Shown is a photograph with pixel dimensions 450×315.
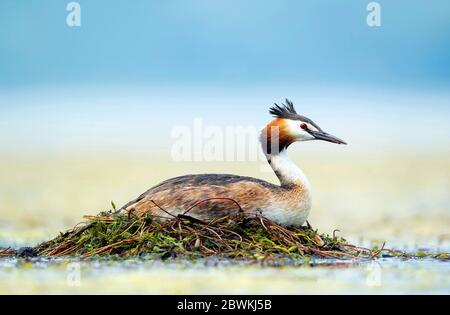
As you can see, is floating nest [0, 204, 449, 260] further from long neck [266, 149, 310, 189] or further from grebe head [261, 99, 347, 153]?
grebe head [261, 99, 347, 153]

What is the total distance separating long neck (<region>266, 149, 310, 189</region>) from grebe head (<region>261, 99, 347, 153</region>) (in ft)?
0.32

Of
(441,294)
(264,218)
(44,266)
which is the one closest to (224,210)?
(264,218)

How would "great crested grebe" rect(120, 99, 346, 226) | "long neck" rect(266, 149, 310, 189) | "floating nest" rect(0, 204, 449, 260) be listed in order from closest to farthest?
"floating nest" rect(0, 204, 449, 260)
"great crested grebe" rect(120, 99, 346, 226)
"long neck" rect(266, 149, 310, 189)

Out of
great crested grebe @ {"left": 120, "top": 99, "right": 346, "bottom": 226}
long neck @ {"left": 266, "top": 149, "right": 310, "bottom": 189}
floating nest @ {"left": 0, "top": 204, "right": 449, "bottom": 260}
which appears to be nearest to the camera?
floating nest @ {"left": 0, "top": 204, "right": 449, "bottom": 260}

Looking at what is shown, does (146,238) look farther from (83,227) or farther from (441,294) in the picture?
(441,294)

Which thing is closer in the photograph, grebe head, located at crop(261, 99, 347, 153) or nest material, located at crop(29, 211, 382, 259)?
nest material, located at crop(29, 211, 382, 259)

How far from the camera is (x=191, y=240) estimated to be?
1162cm

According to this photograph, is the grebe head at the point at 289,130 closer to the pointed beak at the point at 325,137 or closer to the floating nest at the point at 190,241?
the pointed beak at the point at 325,137

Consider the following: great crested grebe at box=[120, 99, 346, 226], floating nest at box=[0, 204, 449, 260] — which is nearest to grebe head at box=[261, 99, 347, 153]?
great crested grebe at box=[120, 99, 346, 226]

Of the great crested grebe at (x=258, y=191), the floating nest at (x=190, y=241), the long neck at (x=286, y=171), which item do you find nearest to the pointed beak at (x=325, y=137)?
the great crested grebe at (x=258, y=191)

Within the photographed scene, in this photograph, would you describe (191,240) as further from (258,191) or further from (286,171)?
(286,171)

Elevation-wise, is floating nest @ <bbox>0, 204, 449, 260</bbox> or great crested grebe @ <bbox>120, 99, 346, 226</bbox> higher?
great crested grebe @ <bbox>120, 99, 346, 226</bbox>

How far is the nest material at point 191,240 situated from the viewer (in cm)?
1154

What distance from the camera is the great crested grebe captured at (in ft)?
40.3
